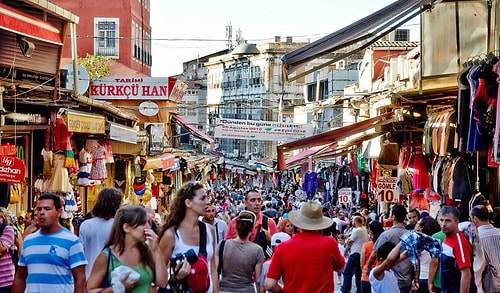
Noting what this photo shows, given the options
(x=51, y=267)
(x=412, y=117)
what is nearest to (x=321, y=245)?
(x=51, y=267)

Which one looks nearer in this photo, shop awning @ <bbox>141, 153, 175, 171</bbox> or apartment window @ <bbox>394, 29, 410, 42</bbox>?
shop awning @ <bbox>141, 153, 175, 171</bbox>

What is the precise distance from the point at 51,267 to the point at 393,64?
20068mm

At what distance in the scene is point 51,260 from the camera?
352 inches

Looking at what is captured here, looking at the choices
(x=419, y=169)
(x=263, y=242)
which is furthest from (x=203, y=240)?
(x=419, y=169)

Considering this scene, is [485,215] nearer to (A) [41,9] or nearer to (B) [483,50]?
(B) [483,50]

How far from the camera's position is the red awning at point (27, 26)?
16.0 m

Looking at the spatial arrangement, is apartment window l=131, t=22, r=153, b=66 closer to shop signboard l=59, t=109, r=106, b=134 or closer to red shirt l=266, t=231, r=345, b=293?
shop signboard l=59, t=109, r=106, b=134

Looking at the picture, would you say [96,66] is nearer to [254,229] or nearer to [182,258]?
[254,229]

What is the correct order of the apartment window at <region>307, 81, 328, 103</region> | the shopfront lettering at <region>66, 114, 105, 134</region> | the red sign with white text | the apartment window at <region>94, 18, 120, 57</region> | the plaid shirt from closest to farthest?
the plaid shirt
the red sign with white text
the shopfront lettering at <region>66, 114, 105, 134</region>
the apartment window at <region>94, 18, 120, 57</region>
the apartment window at <region>307, 81, 328, 103</region>

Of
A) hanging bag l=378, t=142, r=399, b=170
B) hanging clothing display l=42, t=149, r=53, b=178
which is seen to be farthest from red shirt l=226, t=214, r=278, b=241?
hanging bag l=378, t=142, r=399, b=170

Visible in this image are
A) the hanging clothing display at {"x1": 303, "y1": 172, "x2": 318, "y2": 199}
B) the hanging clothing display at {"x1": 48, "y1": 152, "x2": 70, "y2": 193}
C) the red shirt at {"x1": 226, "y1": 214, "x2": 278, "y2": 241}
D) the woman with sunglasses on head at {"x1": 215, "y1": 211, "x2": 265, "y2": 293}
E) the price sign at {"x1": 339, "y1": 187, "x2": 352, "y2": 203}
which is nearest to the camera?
the woman with sunglasses on head at {"x1": 215, "y1": 211, "x2": 265, "y2": 293}

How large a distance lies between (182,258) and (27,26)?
8640mm

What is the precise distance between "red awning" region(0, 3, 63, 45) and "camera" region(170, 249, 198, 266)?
7.52 metres

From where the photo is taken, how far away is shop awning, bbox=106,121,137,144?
22.5 m
